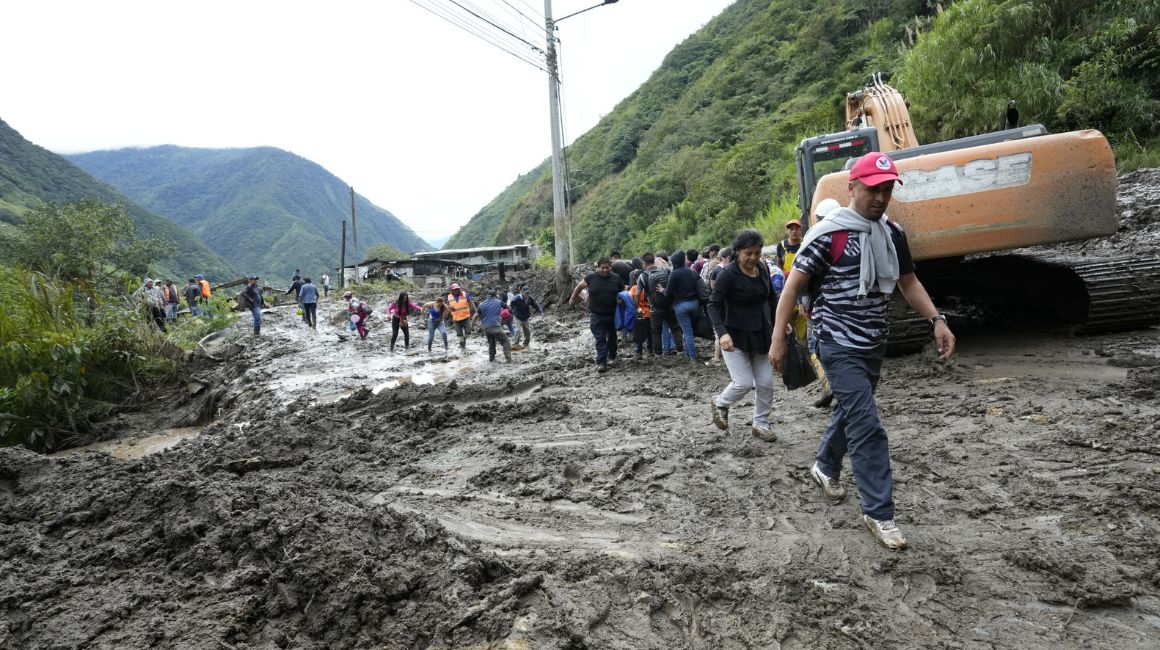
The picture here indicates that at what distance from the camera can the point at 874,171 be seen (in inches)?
113

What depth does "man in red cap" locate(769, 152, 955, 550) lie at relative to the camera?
2896 mm

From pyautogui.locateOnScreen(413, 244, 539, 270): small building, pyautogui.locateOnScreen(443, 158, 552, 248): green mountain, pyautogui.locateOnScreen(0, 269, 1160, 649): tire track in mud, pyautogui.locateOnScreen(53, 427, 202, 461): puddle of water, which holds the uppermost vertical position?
pyautogui.locateOnScreen(443, 158, 552, 248): green mountain

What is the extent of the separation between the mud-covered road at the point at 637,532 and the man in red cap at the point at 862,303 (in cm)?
37

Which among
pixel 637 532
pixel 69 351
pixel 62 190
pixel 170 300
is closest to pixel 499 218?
pixel 62 190

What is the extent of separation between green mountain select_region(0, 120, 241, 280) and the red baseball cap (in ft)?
267

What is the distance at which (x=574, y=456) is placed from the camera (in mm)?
4871

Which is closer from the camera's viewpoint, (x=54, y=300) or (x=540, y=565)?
(x=540, y=565)

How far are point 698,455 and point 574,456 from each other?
990mm

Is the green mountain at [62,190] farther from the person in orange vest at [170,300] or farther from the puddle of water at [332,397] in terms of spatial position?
the puddle of water at [332,397]

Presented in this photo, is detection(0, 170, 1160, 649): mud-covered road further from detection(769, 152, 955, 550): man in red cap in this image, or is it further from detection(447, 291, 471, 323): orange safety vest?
detection(447, 291, 471, 323): orange safety vest

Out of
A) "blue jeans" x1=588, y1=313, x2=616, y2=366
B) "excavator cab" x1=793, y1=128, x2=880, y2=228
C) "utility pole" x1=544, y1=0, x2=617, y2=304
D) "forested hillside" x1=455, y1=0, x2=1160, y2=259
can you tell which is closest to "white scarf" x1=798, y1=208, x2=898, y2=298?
"excavator cab" x1=793, y1=128, x2=880, y2=228

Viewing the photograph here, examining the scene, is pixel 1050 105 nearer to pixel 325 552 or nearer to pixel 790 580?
pixel 790 580

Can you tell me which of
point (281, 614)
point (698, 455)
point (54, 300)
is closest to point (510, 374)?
point (698, 455)

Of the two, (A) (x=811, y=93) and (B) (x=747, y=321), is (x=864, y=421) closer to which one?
(B) (x=747, y=321)
